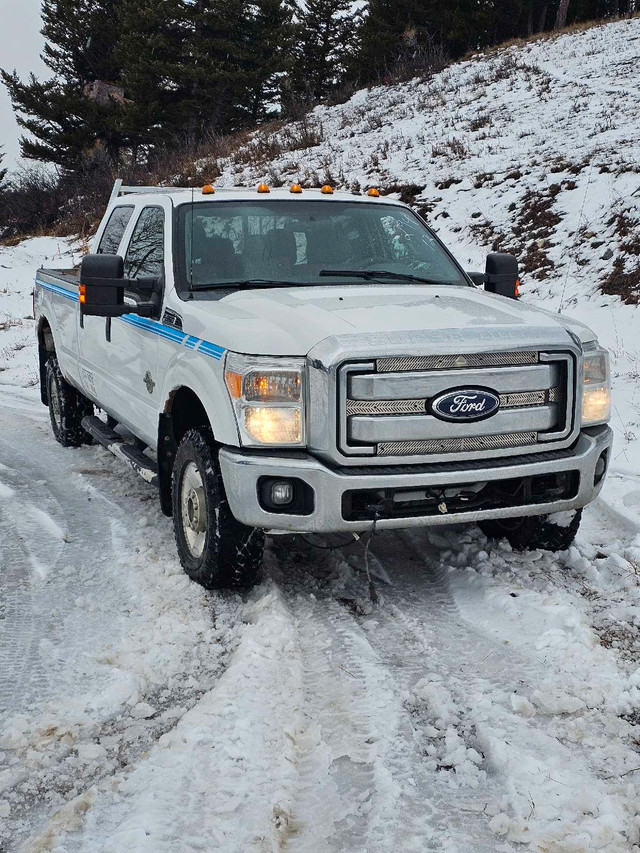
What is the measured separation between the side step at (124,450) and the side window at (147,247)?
1.13m

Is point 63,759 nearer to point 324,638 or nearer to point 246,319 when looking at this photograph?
point 324,638

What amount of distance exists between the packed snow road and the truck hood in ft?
4.05

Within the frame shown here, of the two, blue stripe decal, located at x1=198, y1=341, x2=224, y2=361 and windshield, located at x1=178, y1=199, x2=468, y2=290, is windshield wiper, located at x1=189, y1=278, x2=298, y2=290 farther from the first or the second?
blue stripe decal, located at x1=198, y1=341, x2=224, y2=361

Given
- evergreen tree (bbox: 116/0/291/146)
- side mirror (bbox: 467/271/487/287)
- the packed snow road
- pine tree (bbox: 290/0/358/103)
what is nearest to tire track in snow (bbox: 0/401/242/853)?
the packed snow road

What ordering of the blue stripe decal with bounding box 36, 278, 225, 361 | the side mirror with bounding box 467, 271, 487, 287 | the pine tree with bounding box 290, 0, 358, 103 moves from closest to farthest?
the blue stripe decal with bounding box 36, 278, 225, 361
the side mirror with bounding box 467, 271, 487, 287
the pine tree with bounding box 290, 0, 358, 103

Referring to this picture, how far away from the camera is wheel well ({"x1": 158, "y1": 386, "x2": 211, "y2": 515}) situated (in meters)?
4.48

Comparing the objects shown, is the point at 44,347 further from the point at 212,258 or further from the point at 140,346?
the point at 212,258

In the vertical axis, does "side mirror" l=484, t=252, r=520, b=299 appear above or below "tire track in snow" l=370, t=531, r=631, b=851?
above

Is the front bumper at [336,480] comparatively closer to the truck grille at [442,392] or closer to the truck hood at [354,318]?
the truck grille at [442,392]

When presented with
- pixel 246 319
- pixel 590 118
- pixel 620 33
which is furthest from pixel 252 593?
pixel 620 33

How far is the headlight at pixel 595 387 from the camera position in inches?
166

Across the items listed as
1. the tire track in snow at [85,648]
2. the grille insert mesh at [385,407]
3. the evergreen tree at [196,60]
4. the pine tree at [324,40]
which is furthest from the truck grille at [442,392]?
the pine tree at [324,40]

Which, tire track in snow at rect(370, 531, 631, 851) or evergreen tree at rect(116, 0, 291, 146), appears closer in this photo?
tire track in snow at rect(370, 531, 631, 851)

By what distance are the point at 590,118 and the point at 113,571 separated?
14.7 metres
